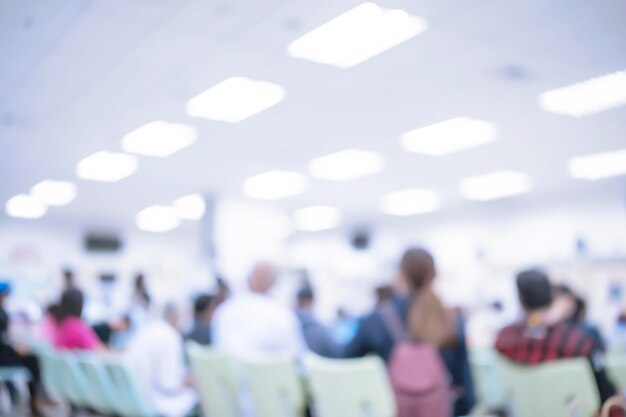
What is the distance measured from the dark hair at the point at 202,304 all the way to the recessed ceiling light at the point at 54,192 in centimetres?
701

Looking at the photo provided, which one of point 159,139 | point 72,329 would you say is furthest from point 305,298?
point 159,139

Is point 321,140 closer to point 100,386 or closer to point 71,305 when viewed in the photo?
point 71,305

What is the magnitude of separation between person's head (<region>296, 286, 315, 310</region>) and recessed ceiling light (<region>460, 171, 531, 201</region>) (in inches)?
240

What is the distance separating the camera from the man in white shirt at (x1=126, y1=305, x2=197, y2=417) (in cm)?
402

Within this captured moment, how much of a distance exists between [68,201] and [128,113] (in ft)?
20.2

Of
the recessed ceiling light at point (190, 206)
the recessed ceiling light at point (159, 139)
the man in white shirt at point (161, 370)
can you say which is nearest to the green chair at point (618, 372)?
the man in white shirt at point (161, 370)

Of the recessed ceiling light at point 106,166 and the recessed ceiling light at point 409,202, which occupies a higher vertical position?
the recessed ceiling light at point 106,166

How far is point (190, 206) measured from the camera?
43.3 ft

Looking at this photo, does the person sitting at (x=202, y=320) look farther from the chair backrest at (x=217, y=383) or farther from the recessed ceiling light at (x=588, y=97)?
the recessed ceiling light at (x=588, y=97)

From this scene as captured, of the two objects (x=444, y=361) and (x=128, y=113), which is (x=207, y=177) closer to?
(x=128, y=113)

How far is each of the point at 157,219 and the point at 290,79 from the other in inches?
374

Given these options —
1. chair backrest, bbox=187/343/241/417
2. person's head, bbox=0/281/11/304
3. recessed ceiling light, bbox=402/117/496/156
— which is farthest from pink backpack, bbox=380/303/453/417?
recessed ceiling light, bbox=402/117/496/156

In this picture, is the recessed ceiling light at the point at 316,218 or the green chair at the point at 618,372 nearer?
the green chair at the point at 618,372

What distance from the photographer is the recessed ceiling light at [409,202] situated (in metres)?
11.8
